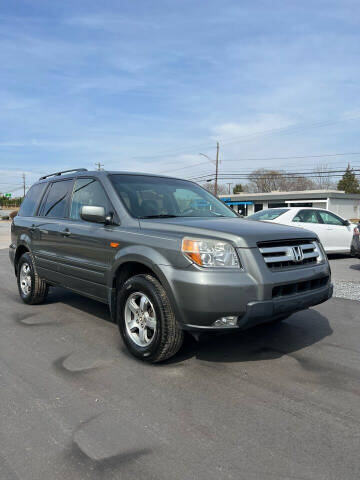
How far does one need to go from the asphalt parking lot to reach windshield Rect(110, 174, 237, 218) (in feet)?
4.72

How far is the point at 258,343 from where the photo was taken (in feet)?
13.7

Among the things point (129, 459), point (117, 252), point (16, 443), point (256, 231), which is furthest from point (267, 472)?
point (117, 252)

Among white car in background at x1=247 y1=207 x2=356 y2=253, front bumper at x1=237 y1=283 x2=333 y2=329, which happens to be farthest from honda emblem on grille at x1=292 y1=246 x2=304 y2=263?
white car in background at x1=247 y1=207 x2=356 y2=253

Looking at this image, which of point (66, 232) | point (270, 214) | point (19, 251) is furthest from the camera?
point (270, 214)

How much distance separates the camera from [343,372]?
136 inches

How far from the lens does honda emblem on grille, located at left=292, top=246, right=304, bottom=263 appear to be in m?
3.61

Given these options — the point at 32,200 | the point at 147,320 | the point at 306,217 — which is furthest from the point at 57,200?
the point at 306,217

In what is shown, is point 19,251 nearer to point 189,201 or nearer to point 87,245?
point 87,245

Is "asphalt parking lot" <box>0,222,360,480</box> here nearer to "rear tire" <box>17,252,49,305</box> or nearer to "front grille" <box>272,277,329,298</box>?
"front grille" <box>272,277,329,298</box>

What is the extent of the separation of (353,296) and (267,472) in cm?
492

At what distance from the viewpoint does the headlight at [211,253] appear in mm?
3250

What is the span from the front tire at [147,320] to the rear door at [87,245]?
0.46m

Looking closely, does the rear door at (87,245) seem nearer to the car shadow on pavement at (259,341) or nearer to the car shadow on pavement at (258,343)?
the car shadow on pavement at (259,341)

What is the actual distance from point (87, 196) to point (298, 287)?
268 cm
